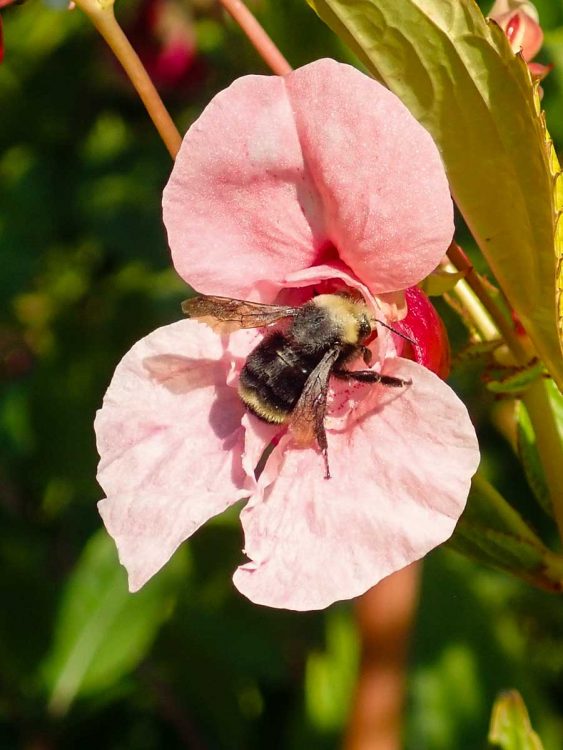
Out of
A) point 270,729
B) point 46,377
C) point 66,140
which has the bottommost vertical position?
point 270,729

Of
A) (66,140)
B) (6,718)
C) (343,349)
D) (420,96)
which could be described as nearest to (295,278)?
(343,349)

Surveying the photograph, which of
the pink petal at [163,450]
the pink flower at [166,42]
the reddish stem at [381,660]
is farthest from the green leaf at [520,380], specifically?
the pink flower at [166,42]

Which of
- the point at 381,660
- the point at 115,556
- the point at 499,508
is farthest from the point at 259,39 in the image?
the point at 115,556

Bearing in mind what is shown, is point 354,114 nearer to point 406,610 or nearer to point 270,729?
point 406,610

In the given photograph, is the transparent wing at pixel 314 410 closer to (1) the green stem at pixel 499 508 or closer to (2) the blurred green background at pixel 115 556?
(1) the green stem at pixel 499 508

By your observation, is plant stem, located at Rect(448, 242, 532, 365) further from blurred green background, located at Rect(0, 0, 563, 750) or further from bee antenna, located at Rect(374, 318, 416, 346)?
blurred green background, located at Rect(0, 0, 563, 750)

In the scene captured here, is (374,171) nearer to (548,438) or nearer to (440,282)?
(440,282)

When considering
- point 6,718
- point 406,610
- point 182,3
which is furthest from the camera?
point 182,3
